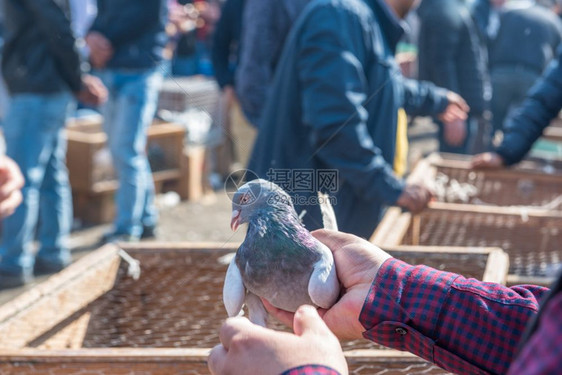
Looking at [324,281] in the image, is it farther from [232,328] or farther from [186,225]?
→ [186,225]

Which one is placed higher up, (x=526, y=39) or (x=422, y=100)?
(x=526, y=39)

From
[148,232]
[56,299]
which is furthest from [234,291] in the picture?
[148,232]

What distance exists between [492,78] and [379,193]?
15.5ft

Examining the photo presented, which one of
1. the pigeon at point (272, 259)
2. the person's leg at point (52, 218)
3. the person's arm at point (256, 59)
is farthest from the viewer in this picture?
the person's leg at point (52, 218)

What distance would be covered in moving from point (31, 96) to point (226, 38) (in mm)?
1101

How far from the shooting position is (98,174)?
4.91 meters

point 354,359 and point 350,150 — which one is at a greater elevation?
point 350,150

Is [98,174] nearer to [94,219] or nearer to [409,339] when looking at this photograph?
[94,219]

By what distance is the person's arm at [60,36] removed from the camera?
11.5ft

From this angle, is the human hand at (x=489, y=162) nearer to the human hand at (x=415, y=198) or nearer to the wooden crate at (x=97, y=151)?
the human hand at (x=415, y=198)

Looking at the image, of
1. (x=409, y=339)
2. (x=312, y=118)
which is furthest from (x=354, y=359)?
(x=312, y=118)

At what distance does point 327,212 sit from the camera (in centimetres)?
132

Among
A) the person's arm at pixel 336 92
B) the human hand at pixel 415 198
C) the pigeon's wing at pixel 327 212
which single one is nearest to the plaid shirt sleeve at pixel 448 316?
the pigeon's wing at pixel 327 212

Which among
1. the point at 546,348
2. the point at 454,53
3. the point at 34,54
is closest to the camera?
the point at 546,348
